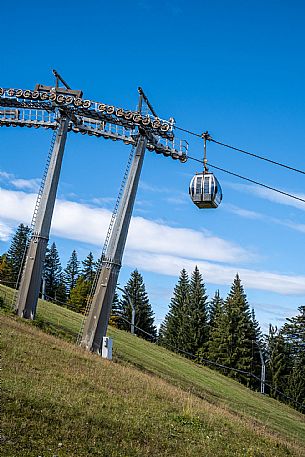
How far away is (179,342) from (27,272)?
1967 inches

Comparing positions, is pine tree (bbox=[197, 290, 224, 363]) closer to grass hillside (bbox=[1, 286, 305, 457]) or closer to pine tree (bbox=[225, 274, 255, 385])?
pine tree (bbox=[225, 274, 255, 385])

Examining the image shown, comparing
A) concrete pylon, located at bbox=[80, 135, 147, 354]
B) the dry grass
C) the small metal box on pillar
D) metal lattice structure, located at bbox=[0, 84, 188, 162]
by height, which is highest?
metal lattice structure, located at bbox=[0, 84, 188, 162]

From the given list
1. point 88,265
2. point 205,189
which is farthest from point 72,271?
point 205,189

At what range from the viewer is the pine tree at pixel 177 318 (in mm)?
74062

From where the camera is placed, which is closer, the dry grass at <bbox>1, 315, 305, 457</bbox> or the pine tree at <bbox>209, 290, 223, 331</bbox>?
the dry grass at <bbox>1, 315, 305, 457</bbox>

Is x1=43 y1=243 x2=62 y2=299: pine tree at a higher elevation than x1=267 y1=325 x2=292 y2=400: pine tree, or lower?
higher

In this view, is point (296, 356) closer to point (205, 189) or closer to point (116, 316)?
point (116, 316)

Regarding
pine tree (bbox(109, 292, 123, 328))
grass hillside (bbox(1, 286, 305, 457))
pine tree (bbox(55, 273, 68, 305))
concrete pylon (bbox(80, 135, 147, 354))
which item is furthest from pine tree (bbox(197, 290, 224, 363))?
grass hillside (bbox(1, 286, 305, 457))

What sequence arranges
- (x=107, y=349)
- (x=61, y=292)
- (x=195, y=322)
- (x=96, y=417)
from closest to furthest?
(x=96, y=417)
(x=107, y=349)
(x=195, y=322)
(x=61, y=292)

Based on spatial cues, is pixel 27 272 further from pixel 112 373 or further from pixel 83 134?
pixel 112 373

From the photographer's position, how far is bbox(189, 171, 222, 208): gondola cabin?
16.8 m

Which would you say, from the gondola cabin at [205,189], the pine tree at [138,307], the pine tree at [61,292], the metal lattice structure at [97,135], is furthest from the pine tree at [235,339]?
the gondola cabin at [205,189]

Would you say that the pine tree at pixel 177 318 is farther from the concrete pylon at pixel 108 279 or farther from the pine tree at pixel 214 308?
the concrete pylon at pixel 108 279

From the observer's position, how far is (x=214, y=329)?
70562 millimetres
